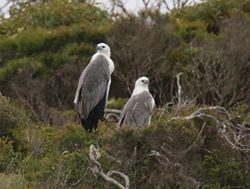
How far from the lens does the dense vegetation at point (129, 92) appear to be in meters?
9.34

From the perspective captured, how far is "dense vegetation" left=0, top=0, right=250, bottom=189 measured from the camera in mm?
9344

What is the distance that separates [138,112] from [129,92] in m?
6.72

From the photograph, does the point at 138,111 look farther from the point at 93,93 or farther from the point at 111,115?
the point at 111,115

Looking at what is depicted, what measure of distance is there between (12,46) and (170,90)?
4.07m

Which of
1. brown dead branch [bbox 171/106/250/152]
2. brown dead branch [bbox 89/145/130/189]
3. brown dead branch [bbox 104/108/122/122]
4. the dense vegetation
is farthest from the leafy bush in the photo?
brown dead branch [bbox 89/145/130/189]

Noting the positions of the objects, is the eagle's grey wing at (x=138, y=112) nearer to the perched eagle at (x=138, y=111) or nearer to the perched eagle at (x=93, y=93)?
the perched eagle at (x=138, y=111)

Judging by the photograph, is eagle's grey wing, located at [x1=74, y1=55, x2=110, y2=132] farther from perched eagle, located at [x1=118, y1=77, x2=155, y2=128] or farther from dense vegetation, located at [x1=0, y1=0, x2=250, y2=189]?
perched eagle, located at [x1=118, y1=77, x2=155, y2=128]

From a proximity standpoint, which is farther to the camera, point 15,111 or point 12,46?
point 12,46

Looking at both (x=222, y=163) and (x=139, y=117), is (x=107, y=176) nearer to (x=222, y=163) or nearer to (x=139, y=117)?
(x=222, y=163)

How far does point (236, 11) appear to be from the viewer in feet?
64.5

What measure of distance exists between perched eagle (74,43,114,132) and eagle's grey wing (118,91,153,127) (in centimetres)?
39

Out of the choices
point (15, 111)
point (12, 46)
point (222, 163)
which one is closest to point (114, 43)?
point (12, 46)

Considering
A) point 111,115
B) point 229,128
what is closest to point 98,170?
point 229,128

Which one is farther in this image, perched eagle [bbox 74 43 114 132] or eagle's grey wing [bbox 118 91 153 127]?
perched eagle [bbox 74 43 114 132]
